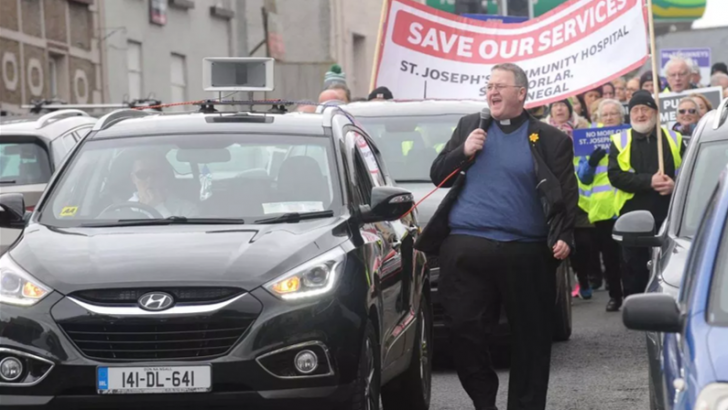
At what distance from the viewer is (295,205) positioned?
815 cm

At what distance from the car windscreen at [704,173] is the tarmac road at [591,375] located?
1.55 meters

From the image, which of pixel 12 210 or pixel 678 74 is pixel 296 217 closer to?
pixel 12 210

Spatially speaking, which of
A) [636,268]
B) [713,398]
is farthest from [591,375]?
[713,398]

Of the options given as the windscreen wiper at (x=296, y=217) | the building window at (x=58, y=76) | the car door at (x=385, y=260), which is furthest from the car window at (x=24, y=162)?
the building window at (x=58, y=76)

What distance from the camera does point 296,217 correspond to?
801 cm

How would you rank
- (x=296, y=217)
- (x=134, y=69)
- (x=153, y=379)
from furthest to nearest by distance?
(x=134, y=69)
(x=296, y=217)
(x=153, y=379)

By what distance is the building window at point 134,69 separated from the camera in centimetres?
3086

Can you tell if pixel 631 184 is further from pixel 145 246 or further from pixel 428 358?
pixel 145 246

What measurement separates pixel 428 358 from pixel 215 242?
7.60ft

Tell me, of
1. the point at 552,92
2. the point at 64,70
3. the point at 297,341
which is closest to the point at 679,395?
the point at 297,341

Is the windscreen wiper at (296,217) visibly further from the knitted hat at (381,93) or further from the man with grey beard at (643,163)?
the knitted hat at (381,93)

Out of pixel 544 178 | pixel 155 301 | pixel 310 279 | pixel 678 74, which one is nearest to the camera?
pixel 155 301

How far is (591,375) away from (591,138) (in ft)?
18.8

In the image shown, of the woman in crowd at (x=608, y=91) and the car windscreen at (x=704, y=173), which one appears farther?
the woman in crowd at (x=608, y=91)
